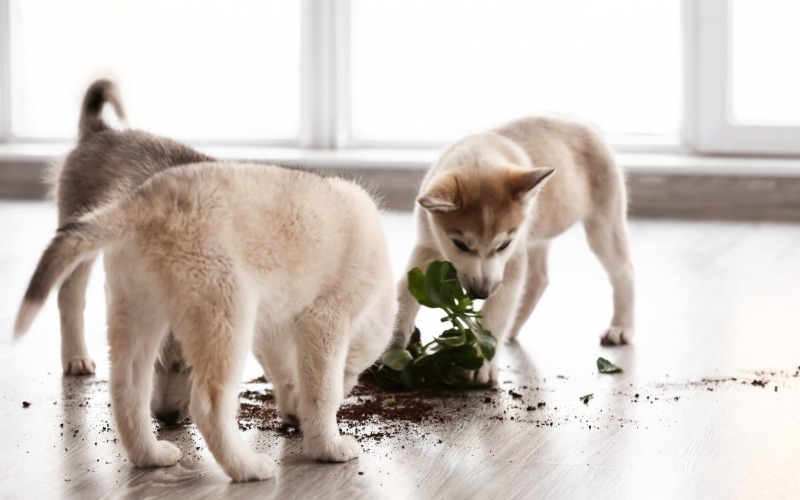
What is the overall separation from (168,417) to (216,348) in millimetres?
602

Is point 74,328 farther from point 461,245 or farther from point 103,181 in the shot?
point 461,245

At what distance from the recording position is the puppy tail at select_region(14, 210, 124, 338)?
2.01 meters

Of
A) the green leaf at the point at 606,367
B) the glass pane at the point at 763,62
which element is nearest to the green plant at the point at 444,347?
the green leaf at the point at 606,367

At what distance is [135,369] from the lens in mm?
2320

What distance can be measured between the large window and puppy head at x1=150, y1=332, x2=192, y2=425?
15.9 feet

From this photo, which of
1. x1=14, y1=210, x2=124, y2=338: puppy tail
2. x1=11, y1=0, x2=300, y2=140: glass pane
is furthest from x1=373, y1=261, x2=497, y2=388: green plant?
x1=11, y1=0, x2=300, y2=140: glass pane

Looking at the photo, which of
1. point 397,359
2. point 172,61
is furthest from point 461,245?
point 172,61

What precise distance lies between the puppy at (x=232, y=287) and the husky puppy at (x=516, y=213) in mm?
512

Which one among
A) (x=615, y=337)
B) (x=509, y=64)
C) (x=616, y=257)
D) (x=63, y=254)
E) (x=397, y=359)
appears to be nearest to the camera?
(x=63, y=254)

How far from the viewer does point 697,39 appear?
22.8 ft

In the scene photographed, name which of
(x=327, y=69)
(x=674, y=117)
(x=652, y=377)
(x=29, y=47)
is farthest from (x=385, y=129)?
(x=652, y=377)

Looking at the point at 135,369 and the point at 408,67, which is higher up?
the point at 408,67

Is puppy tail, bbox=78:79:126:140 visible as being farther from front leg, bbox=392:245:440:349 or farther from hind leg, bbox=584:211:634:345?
hind leg, bbox=584:211:634:345

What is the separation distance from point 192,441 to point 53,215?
13.3 ft
